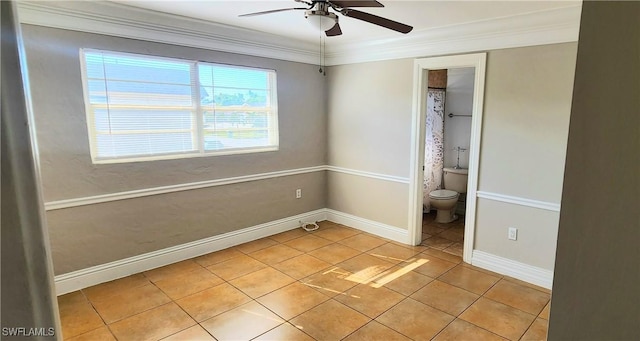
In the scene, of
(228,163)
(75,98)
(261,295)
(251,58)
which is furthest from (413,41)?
(75,98)

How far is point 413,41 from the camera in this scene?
3.84 metres

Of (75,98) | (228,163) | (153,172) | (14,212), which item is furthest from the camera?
(228,163)

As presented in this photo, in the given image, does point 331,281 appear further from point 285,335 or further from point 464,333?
point 464,333

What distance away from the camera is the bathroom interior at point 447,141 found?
203 inches

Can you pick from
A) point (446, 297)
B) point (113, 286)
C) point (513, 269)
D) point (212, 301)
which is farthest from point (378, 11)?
point (113, 286)

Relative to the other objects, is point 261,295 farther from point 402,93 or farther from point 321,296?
point 402,93

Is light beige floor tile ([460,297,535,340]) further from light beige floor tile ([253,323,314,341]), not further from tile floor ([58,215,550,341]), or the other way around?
light beige floor tile ([253,323,314,341])

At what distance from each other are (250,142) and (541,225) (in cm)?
322

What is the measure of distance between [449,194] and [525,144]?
1.82m

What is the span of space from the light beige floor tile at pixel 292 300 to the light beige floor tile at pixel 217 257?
0.98 meters

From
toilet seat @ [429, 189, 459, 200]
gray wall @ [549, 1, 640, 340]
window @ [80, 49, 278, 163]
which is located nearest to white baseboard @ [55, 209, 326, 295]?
window @ [80, 49, 278, 163]

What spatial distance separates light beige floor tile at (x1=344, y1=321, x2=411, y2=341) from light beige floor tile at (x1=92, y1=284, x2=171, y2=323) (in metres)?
1.63

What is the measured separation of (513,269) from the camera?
3.38 meters

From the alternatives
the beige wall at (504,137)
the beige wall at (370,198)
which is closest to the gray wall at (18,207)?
the beige wall at (504,137)
